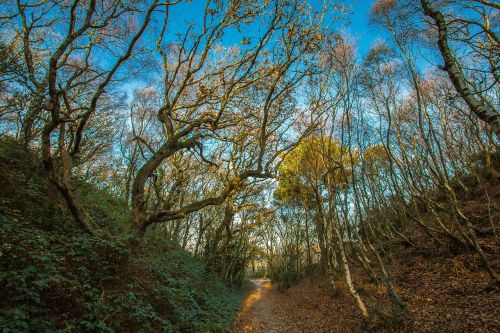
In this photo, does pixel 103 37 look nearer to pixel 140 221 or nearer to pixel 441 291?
pixel 140 221

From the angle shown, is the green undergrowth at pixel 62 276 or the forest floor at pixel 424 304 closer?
the green undergrowth at pixel 62 276

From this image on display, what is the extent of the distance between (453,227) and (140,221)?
445 inches

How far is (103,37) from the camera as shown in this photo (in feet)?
26.4

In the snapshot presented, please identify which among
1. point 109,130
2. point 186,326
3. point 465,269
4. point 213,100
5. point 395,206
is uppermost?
point 109,130

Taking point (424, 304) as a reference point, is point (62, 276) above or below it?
above

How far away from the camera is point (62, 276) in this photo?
392 cm

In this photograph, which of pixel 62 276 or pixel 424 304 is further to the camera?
pixel 424 304

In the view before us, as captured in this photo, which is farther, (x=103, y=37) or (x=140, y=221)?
(x=103, y=37)

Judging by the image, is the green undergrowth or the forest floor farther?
the forest floor

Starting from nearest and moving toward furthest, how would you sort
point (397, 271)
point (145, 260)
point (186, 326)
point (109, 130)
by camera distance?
point (186, 326)
point (145, 260)
point (397, 271)
point (109, 130)

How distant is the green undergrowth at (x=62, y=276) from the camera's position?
10.8 feet

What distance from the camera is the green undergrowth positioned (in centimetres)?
329

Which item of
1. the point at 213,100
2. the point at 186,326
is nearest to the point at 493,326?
the point at 186,326

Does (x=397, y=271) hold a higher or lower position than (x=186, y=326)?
higher
